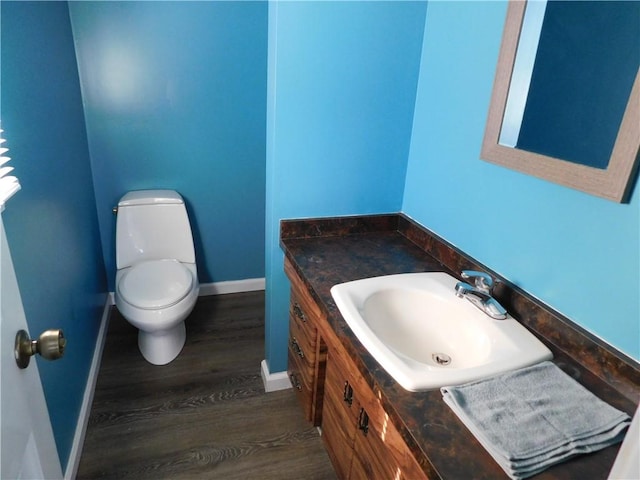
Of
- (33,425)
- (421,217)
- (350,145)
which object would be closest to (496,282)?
(421,217)

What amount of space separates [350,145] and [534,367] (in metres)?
1.01

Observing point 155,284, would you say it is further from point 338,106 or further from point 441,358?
point 441,358

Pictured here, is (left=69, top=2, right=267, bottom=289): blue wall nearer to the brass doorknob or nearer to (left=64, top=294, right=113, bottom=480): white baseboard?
(left=64, top=294, right=113, bottom=480): white baseboard

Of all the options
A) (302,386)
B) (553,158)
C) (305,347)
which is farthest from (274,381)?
(553,158)

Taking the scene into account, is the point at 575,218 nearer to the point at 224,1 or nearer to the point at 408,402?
the point at 408,402

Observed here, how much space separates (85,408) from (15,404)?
1309 mm

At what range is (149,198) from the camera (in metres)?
2.36

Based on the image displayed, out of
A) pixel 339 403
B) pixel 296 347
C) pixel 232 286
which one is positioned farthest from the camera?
pixel 232 286

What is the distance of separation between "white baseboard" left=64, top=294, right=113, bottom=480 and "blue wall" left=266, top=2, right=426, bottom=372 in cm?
99

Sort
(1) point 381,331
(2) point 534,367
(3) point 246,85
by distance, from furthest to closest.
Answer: (3) point 246,85
(1) point 381,331
(2) point 534,367

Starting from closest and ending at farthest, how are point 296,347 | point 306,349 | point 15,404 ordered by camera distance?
point 15,404, point 306,349, point 296,347

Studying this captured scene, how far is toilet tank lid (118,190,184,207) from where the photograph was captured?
2.33 m

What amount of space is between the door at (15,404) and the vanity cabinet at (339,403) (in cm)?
67

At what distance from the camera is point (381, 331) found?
1188mm
